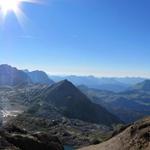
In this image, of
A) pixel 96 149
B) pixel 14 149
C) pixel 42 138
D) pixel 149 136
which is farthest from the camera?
pixel 42 138

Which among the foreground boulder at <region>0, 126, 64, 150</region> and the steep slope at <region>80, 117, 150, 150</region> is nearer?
the steep slope at <region>80, 117, 150, 150</region>

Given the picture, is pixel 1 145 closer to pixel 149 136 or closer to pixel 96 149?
pixel 96 149

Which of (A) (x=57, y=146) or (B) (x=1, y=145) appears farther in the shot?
(A) (x=57, y=146)

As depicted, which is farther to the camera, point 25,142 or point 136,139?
point 25,142

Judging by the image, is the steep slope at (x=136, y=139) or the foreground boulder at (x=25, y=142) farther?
the foreground boulder at (x=25, y=142)

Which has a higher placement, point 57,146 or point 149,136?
point 149,136

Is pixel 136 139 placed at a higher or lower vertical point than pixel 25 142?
higher

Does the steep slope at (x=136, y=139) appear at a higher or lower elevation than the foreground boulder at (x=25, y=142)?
higher

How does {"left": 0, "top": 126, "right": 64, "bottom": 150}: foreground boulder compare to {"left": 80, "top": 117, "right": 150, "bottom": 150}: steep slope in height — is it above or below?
below

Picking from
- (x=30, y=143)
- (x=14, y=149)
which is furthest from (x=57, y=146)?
(x=14, y=149)

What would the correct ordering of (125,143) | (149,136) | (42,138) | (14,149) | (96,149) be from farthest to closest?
(42,138)
(96,149)
(14,149)
(125,143)
(149,136)
